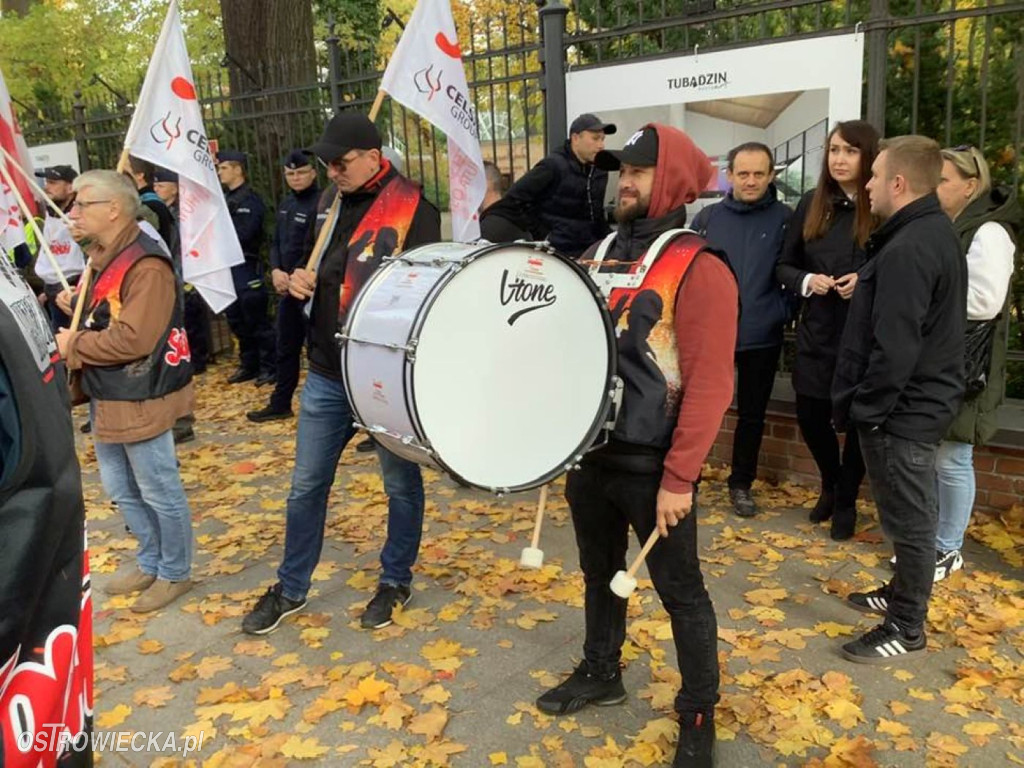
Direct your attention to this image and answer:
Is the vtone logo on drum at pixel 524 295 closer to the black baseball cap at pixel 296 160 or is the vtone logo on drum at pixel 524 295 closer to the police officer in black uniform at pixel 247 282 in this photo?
the black baseball cap at pixel 296 160

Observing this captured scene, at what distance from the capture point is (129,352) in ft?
13.3

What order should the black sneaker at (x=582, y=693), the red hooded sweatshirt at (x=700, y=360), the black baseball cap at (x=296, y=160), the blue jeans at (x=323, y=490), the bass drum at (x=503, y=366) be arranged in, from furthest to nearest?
the black baseball cap at (x=296, y=160) → the blue jeans at (x=323, y=490) → the black sneaker at (x=582, y=693) → the bass drum at (x=503, y=366) → the red hooded sweatshirt at (x=700, y=360)

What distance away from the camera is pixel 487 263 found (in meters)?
2.88

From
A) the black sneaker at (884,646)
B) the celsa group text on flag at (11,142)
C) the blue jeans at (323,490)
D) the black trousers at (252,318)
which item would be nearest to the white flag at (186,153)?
the celsa group text on flag at (11,142)

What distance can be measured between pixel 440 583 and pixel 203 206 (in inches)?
115

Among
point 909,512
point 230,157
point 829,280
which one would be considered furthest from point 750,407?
point 230,157

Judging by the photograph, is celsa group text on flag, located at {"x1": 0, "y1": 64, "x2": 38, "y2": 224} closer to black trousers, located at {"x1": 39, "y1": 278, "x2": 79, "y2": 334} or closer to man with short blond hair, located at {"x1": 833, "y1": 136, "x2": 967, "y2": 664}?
black trousers, located at {"x1": 39, "y1": 278, "x2": 79, "y2": 334}

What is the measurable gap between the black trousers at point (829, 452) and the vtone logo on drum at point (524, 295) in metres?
2.65

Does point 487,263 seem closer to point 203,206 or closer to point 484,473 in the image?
point 484,473

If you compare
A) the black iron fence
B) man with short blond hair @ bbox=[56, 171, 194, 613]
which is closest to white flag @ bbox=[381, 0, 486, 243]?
the black iron fence

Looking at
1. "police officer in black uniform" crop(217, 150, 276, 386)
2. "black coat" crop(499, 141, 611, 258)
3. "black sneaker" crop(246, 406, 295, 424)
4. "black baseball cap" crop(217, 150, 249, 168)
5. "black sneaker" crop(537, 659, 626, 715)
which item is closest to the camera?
"black sneaker" crop(537, 659, 626, 715)

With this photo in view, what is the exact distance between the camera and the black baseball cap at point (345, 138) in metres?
3.85

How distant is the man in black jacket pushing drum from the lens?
3883 millimetres

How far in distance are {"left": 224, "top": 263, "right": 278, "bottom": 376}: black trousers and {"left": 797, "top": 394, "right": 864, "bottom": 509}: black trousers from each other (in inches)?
226
